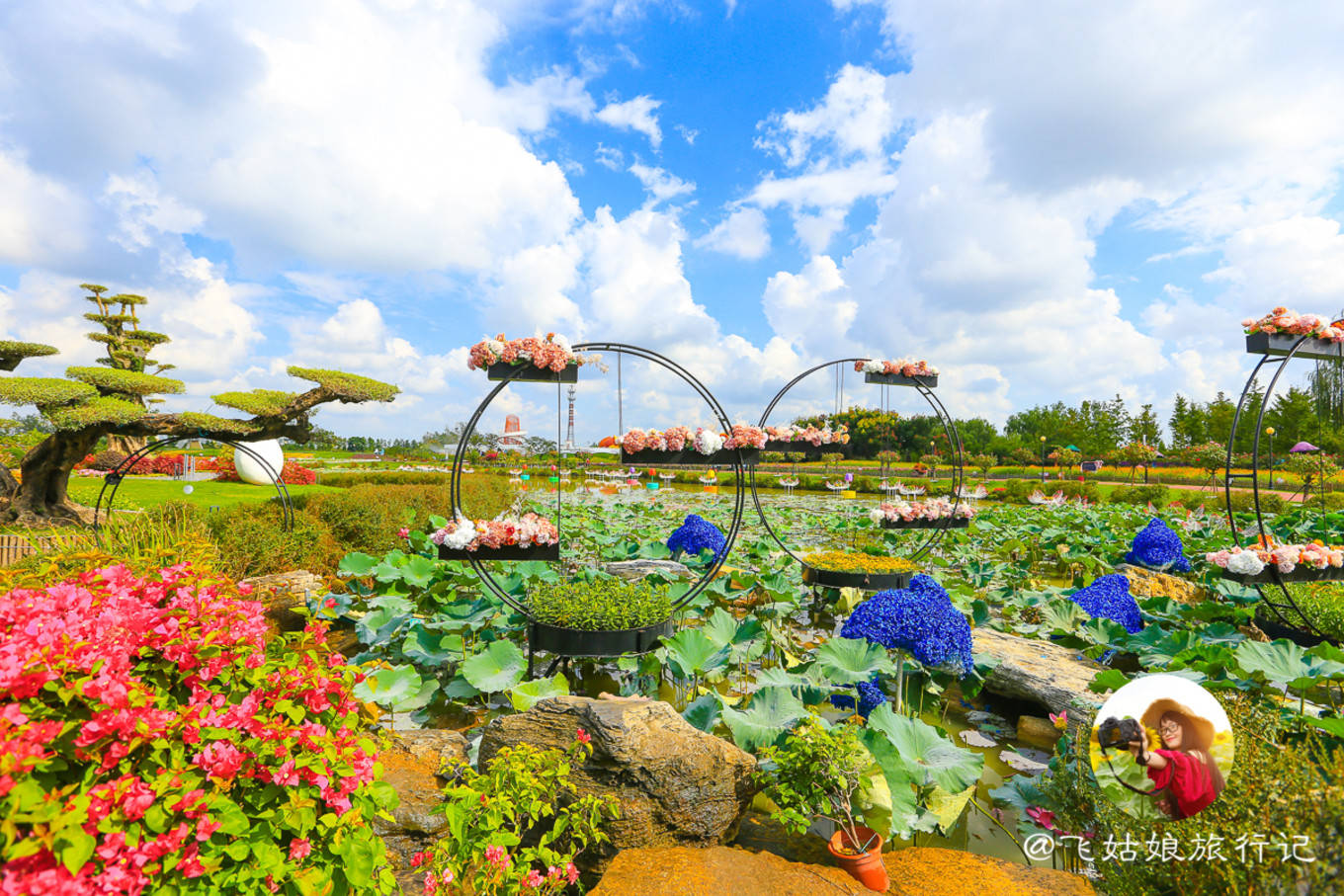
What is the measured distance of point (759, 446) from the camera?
15.3 feet

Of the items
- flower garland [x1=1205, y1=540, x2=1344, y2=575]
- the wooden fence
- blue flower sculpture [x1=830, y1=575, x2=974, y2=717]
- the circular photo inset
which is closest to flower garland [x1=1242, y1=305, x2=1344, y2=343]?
flower garland [x1=1205, y1=540, x2=1344, y2=575]

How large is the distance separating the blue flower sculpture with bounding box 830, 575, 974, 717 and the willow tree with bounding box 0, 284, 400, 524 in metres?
8.84

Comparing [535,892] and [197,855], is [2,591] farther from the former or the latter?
[535,892]

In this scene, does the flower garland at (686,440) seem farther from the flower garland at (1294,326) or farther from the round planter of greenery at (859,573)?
the flower garland at (1294,326)

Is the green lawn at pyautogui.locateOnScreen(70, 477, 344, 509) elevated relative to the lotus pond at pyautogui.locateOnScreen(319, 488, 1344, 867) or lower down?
elevated

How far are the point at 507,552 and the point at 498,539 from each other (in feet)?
0.45

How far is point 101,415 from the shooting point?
892 cm

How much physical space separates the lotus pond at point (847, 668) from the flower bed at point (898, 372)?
2.24m

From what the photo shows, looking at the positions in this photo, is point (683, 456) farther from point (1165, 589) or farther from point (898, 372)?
point (1165, 589)

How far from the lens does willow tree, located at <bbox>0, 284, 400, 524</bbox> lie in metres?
8.98

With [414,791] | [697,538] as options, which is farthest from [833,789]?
[697,538]

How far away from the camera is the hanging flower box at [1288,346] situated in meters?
4.36

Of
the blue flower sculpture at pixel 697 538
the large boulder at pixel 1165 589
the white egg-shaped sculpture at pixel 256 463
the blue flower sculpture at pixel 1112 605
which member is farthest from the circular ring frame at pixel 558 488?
the white egg-shaped sculpture at pixel 256 463

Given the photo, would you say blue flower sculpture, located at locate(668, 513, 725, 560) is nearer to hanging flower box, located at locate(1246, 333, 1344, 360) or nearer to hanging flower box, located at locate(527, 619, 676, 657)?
hanging flower box, located at locate(527, 619, 676, 657)
